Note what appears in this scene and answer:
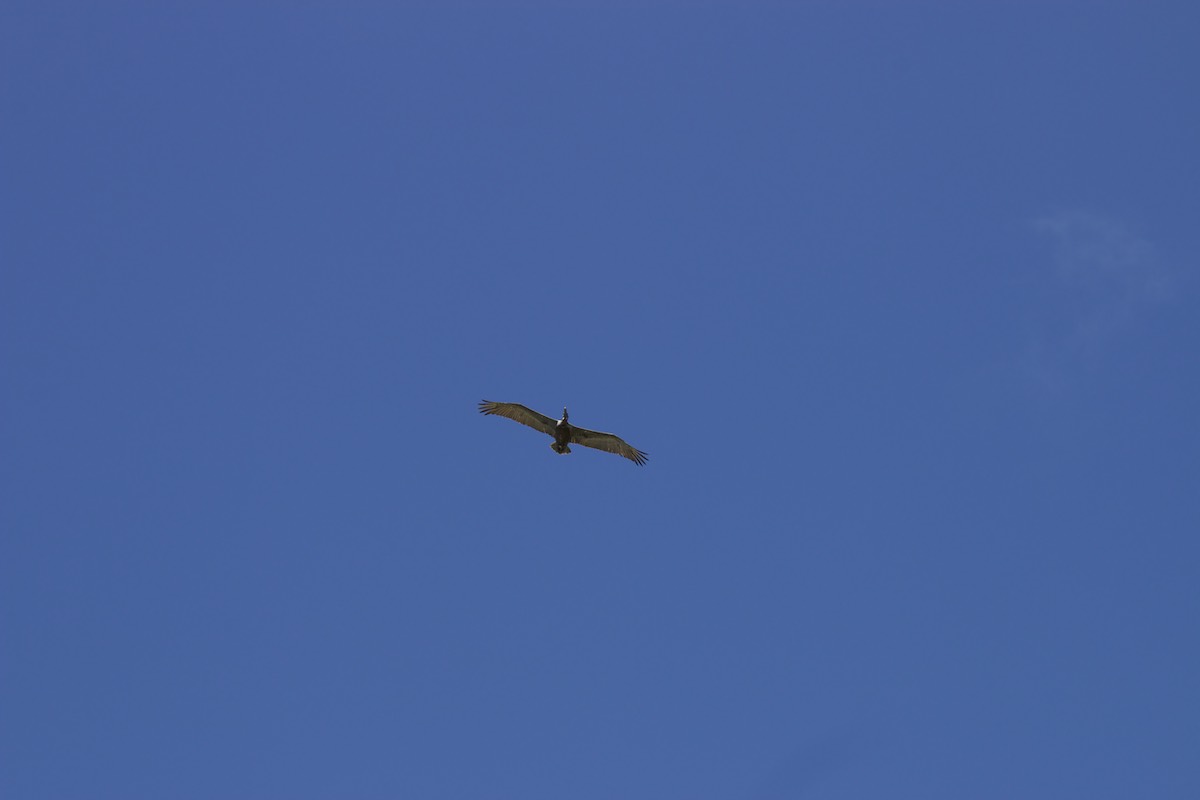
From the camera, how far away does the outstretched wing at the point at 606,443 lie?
57.3 meters

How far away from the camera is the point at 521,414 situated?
57.2 metres

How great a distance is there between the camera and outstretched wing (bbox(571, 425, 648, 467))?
188ft

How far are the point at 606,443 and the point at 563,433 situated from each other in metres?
2.17

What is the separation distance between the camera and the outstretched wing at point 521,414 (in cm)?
5650

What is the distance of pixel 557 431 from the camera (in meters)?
56.9

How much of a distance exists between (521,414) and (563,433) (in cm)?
197

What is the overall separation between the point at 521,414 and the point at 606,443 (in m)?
3.73

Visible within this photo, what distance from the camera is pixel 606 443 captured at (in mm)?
57844

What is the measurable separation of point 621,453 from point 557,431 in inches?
118

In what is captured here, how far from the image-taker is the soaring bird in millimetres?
56594

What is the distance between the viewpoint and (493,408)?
5659 cm

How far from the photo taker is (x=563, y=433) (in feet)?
186

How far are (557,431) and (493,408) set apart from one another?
2762mm
